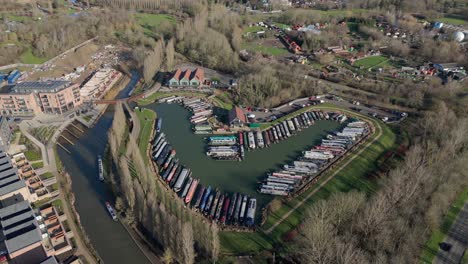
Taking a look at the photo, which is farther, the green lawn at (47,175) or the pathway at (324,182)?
the green lawn at (47,175)

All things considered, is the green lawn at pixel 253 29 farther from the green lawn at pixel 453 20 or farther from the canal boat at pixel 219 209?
the canal boat at pixel 219 209

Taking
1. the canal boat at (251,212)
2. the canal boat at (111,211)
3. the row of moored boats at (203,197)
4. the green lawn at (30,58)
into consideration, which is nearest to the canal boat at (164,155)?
the row of moored boats at (203,197)

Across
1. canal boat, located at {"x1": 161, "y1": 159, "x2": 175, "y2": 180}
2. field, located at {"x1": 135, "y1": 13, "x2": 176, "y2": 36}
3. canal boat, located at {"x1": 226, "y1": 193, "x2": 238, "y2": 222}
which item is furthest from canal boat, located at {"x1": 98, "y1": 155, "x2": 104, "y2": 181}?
field, located at {"x1": 135, "y1": 13, "x2": 176, "y2": 36}

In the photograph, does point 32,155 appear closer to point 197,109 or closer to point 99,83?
point 99,83

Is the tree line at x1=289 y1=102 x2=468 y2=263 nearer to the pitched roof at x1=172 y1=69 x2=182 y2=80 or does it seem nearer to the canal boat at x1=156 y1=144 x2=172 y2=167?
the canal boat at x1=156 y1=144 x2=172 y2=167

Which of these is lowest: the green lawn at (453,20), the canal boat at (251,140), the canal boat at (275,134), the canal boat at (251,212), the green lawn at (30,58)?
the canal boat at (251,212)

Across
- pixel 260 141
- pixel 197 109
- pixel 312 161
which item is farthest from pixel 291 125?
pixel 197 109
